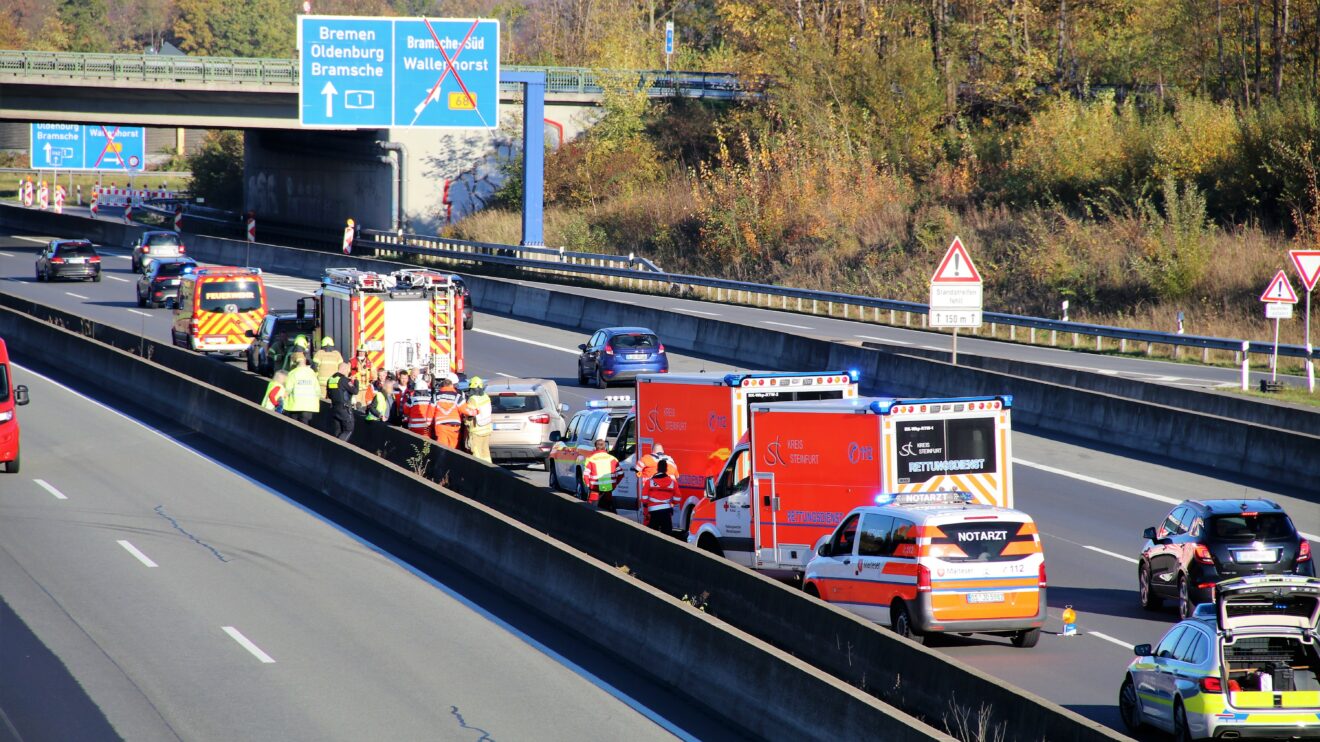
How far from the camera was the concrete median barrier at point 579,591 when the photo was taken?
1169cm

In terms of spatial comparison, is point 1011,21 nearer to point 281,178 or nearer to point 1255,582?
point 281,178

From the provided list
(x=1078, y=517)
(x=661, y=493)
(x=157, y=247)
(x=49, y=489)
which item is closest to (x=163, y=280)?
(x=157, y=247)

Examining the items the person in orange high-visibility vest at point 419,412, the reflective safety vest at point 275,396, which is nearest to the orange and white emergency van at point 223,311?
the reflective safety vest at point 275,396

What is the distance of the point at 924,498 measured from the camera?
16.2 m

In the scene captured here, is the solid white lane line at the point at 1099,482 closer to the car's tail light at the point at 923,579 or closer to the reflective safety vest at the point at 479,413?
the reflective safety vest at the point at 479,413

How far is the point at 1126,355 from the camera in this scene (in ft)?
135

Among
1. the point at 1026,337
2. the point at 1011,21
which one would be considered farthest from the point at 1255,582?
the point at 1011,21

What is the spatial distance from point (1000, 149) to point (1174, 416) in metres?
39.9

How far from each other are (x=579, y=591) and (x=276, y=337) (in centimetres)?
2105

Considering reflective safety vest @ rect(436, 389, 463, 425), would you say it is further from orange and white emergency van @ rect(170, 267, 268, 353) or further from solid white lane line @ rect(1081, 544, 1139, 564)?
orange and white emergency van @ rect(170, 267, 268, 353)

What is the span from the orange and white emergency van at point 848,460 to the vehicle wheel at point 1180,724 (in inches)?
217

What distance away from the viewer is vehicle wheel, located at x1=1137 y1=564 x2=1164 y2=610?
1691 cm

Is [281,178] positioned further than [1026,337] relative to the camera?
Yes

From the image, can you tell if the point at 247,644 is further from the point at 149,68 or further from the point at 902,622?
the point at 149,68
